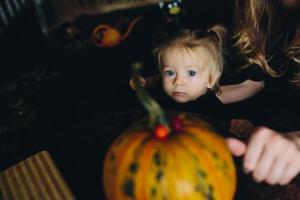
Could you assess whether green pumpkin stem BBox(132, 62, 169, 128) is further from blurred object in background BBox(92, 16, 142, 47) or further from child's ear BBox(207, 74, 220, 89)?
blurred object in background BBox(92, 16, 142, 47)

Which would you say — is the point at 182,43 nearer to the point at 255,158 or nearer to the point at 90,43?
the point at 255,158

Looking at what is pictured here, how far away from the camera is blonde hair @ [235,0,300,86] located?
1420mm

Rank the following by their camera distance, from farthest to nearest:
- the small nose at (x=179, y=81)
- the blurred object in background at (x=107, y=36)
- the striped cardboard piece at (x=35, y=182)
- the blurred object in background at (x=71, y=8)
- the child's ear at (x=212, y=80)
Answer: the blurred object in background at (x=71, y=8) → the blurred object in background at (x=107, y=36) → the child's ear at (x=212, y=80) → the small nose at (x=179, y=81) → the striped cardboard piece at (x=35, y=182)

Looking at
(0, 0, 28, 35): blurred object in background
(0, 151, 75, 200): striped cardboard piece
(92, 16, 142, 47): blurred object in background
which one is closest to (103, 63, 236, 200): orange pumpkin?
(0, 151, 75, 200): striped cardboard piece

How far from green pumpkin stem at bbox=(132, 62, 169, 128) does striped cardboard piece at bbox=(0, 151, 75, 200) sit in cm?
28

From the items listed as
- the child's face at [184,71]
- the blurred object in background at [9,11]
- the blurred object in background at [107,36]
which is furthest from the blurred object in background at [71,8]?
the child's face at [184,71]

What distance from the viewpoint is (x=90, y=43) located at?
2.80 meters

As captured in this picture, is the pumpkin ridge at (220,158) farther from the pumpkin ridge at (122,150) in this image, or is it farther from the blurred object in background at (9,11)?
the blurred object in background at (9,11)

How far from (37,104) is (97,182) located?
158 centimetres

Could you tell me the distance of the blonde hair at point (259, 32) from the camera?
1420mm

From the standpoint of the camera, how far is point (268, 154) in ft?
2.18

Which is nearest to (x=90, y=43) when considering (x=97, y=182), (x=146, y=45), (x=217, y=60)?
(x=146, y=45)

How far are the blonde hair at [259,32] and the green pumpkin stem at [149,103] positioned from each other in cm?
93

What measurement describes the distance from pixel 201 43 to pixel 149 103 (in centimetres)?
88
